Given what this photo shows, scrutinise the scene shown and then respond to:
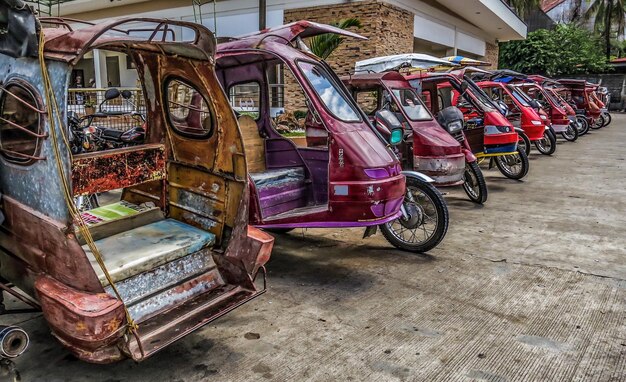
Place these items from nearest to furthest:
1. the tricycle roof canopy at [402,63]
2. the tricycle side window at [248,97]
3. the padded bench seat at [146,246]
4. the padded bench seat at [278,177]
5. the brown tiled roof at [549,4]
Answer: the padded bench seat at [146,246] < the padded bench seat at [278,177] < the tricycle side window at [248,97] < the tricycle roof canopy at [402,63] < the brown tiled roof at [549,4]

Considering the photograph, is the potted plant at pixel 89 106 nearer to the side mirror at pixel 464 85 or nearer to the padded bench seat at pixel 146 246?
the padded bench seat at pixel 146 246

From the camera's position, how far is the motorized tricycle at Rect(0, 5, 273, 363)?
2.81 m

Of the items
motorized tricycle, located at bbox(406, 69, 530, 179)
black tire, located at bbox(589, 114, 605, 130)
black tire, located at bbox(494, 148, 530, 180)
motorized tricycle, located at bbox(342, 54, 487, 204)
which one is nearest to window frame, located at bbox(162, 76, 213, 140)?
motorized tricycle, located at bbox(342, 54, 487, 204)

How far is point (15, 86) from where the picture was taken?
309 centimetres

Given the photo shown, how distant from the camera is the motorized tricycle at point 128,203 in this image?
9.21ft

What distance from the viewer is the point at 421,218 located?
5438 millimetres

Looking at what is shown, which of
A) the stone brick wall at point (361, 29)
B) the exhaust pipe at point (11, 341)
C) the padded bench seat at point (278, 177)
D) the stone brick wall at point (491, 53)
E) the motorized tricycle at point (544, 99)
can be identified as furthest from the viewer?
the stone brick wall at point (491, 53)

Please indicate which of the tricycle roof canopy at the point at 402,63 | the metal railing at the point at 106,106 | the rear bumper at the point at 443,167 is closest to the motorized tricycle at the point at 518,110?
the tricycle roof canopy at the point at 402,63

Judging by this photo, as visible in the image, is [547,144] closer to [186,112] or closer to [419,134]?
[419,134]

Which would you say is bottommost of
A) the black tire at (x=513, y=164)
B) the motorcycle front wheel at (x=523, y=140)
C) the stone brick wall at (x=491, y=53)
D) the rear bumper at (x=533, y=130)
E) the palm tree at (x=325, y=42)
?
the black tire at (x=513, y=164)

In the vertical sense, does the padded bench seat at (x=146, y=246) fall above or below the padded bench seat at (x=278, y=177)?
below

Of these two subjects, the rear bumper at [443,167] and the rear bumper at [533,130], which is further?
the rear bumper at [533,130]

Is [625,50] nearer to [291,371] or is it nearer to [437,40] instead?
[437,40]

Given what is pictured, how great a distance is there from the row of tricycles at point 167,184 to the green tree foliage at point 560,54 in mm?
29528
